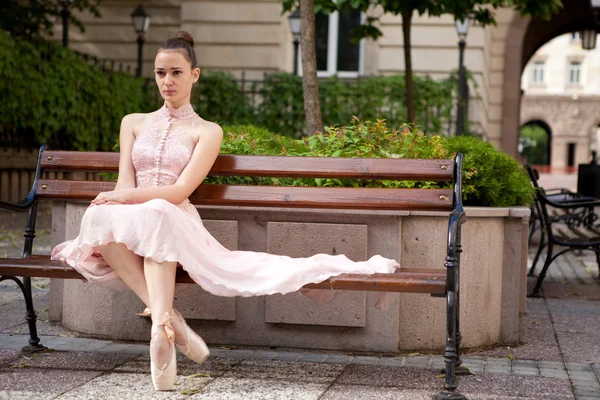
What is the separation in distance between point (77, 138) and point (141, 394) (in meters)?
12.8

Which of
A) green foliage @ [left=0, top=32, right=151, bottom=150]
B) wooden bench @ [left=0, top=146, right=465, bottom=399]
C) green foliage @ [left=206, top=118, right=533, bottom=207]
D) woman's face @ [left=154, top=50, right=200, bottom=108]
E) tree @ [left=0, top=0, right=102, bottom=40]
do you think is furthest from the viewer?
tree @ [left=0, top=0, right=102, bottom=40]

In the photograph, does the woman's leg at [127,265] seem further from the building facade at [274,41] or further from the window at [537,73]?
the window at [537,73]

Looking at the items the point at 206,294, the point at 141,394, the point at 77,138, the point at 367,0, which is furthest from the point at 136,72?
the point at 141,394

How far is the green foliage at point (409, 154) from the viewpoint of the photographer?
19.7 feet

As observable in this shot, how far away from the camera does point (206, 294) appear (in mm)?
5648

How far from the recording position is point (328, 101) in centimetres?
1942

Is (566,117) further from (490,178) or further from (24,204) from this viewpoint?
(24,204)

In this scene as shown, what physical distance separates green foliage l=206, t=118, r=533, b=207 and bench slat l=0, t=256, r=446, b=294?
53.2 inches

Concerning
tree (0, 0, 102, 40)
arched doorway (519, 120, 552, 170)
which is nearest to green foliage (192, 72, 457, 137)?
tree (0, 0, 102, 40)

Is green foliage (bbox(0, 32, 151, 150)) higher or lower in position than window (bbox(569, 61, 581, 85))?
lower

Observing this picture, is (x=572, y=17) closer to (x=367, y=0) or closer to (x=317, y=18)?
(x=317, y=18)

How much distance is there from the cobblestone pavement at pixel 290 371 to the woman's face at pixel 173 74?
4.73ft

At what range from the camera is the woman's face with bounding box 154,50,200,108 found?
4961 mm

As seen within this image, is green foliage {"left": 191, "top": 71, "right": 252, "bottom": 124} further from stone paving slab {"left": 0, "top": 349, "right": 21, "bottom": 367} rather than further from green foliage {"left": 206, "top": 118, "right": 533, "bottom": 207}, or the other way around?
stone paving slab {"left": 0, "top": 349, "right": 21, "bottom": 367}
